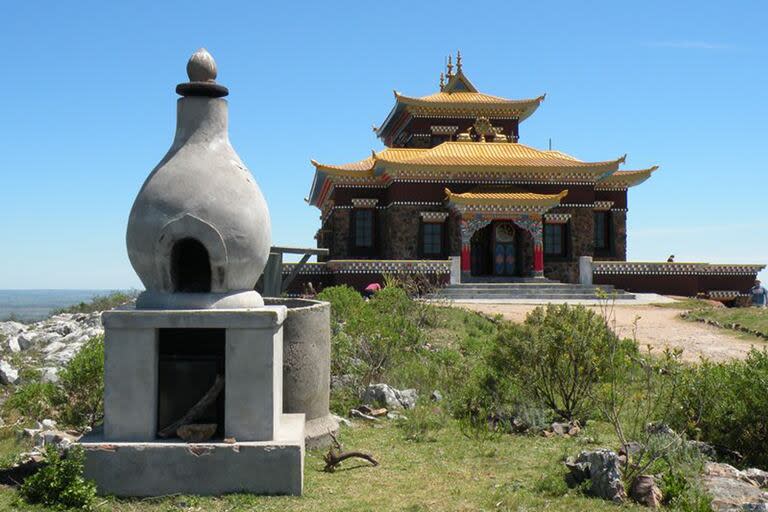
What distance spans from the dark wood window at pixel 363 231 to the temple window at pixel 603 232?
10.4 m

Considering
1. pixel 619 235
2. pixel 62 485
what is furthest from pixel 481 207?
pixel 62 485

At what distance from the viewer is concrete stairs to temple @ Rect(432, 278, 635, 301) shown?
87.5ft

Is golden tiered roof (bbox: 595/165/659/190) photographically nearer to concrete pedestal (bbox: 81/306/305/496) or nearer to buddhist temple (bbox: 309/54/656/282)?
buddhist temple (bbox: 309/54/656/282)

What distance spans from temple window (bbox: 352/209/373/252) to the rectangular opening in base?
26002 millimetres

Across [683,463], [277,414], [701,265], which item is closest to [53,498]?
[277,414]

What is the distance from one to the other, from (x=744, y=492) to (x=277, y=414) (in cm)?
375

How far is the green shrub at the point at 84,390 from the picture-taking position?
28.8 feet

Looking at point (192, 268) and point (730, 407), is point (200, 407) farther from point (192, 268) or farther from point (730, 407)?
point (730, 407)

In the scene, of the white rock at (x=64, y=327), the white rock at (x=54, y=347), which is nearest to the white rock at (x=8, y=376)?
the white rock at (x=54, y=347)

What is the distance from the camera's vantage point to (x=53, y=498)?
5656 mm

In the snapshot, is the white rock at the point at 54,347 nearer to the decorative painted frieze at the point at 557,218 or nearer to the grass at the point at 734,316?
the grass at the point at 734,316

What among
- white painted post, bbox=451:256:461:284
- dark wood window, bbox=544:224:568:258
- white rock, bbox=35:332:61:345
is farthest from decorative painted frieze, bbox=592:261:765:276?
white rock, bbox=35:332:61:345

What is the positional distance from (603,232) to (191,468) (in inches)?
1213

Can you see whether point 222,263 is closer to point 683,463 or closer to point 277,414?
point 277,414
